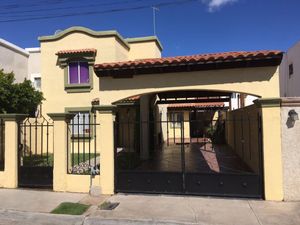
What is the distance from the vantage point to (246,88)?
9.30 m

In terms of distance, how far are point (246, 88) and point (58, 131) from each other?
5.07 metres

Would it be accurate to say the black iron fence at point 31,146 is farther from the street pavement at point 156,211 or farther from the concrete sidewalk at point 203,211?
the concrete sidewalk at point 203,211

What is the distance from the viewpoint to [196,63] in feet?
30.7

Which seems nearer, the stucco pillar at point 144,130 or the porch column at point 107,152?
the porch column at point 107,152

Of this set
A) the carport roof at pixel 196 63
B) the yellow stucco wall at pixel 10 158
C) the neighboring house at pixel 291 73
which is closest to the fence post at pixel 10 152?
the yellow stucco wall at pixel 10 158

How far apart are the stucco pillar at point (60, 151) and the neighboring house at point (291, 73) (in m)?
18.9

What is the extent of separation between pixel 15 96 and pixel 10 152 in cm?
372

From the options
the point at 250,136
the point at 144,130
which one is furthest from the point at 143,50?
the point at 250,136

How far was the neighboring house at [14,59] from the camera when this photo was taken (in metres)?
20.1

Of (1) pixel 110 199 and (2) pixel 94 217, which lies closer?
(2) pixel 94 217

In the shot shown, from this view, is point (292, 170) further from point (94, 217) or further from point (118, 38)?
point (118, 38)

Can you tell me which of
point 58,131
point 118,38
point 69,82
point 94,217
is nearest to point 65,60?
point 69,82

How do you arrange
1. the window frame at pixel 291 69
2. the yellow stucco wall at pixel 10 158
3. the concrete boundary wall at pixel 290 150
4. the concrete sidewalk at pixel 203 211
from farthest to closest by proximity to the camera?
the window frame at pixel 291 69
the yellow stucco wall at pixel 10 158
the concrete boundary wall at pixel 290 150
the concrete sidewalk at pixel 203 211

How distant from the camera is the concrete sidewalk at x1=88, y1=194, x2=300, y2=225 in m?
6.83
